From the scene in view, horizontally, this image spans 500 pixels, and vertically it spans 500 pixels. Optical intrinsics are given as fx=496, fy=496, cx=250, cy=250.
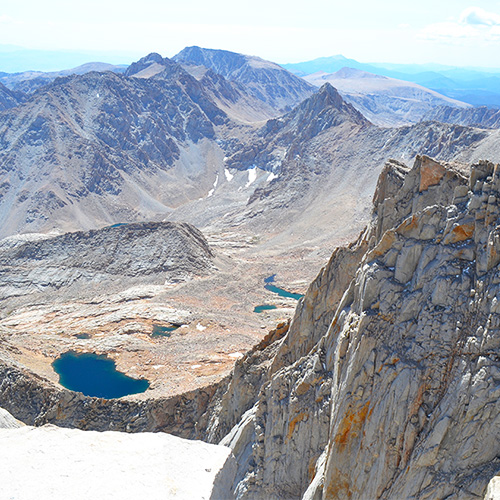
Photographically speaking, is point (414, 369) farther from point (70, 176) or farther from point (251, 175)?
point (251, 175)

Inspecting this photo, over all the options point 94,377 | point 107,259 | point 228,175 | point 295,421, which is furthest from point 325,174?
point 295,421

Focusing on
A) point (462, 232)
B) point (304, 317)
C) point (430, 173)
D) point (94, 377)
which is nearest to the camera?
point (462, 232)

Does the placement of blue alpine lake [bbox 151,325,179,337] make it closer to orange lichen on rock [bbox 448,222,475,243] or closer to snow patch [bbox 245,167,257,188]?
orange lichen on rock [bbox 448,222,475,243]

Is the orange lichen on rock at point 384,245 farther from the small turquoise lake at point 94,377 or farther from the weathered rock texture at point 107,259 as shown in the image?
the weathered rock texture at point 107,259

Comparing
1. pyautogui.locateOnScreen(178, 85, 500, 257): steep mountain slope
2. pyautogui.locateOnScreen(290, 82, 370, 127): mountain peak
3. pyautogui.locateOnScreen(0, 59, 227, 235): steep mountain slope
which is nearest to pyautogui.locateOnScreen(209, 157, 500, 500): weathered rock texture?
pyautogui.locateOnScreen(178, 85, 500, 257): steep mountain slope

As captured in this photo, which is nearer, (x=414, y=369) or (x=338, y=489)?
(x=414, y=369)

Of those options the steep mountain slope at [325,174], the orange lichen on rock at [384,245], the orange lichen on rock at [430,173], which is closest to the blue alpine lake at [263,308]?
the steep mountain slope at [325,174]

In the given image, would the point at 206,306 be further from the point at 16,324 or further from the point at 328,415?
the point at 328,415
